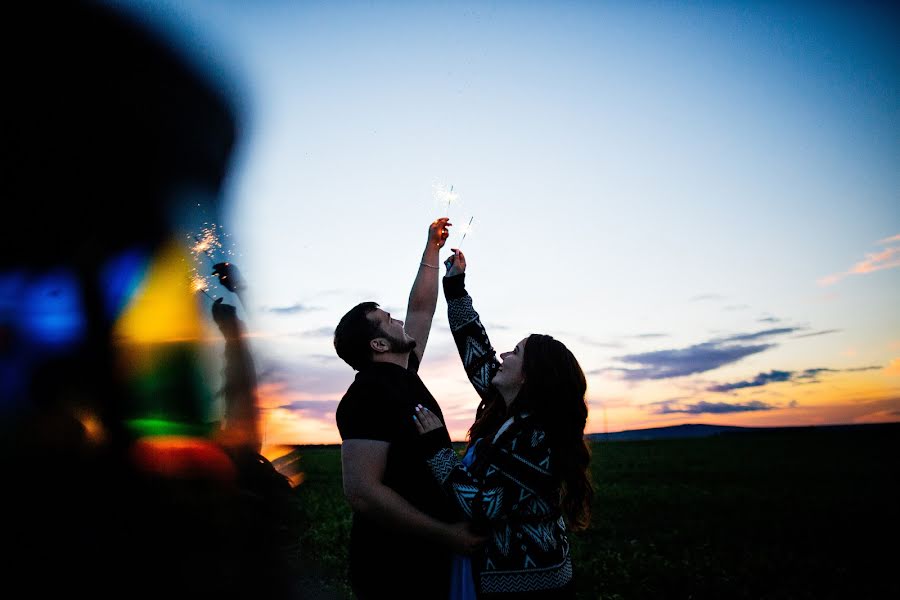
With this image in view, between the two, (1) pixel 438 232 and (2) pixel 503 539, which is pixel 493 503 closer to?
(2) pixel 503 539

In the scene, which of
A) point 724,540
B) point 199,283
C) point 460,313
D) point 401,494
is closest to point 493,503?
point 401,494

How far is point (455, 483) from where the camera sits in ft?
10.1

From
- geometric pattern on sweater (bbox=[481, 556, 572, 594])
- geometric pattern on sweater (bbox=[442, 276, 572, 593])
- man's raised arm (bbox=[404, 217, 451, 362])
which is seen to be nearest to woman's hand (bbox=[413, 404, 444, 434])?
geometric pattern on sweater (bbox=[442, 276, 572, 593])

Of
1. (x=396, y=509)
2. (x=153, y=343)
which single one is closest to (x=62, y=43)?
(x=153, y=343)

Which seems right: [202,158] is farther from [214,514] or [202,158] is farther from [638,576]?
[638,576]

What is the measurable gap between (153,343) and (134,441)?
0.48 m

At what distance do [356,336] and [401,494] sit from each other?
0.94m

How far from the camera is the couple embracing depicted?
307 cm

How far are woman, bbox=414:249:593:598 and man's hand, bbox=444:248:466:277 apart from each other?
826 millimetres

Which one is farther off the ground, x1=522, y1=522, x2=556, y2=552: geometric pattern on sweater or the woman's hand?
the woman's hand

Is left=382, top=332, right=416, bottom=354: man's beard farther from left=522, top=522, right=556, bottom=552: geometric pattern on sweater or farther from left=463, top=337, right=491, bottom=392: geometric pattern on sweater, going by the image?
left=522, top=522, right=556, bottom=552: geometric pattern on sweater

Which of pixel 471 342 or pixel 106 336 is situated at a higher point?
pixel 471 342

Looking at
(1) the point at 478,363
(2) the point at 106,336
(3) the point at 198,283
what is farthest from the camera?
(1) the point at 478,363

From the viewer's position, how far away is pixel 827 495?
2083 cm
